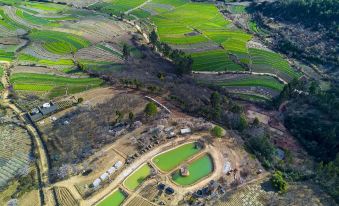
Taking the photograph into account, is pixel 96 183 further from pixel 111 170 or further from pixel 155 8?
pixel 155 8

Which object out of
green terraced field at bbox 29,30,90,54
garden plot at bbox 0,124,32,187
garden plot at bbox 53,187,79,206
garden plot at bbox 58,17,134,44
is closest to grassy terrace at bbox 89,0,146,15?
garden plot at bbox 58,17,134,44

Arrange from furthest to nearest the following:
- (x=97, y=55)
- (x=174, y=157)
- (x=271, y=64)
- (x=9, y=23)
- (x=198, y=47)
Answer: (x=9, y=23) < (x=198, y=47) < (x=97, y=55) < (x=271, y=64) < (x=174, y=157)

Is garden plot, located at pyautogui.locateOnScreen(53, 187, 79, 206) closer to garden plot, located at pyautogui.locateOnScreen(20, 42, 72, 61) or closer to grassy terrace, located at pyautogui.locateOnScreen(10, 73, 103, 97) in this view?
grassy terrace, located at pyautogui.locateOnScreen(10, 73, 103, 97)

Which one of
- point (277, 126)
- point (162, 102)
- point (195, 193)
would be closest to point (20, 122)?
point (162, 102)

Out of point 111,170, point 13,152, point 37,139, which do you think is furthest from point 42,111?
point 111,170

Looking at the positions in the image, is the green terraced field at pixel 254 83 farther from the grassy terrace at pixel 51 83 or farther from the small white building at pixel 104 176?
the small white building at pixel 104 176

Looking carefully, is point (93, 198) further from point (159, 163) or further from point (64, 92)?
point (64, 92)

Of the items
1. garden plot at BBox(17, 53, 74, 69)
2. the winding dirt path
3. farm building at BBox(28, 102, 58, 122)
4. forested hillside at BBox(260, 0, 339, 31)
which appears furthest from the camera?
forested hillside at BBox(260, 0, 339, 31)
